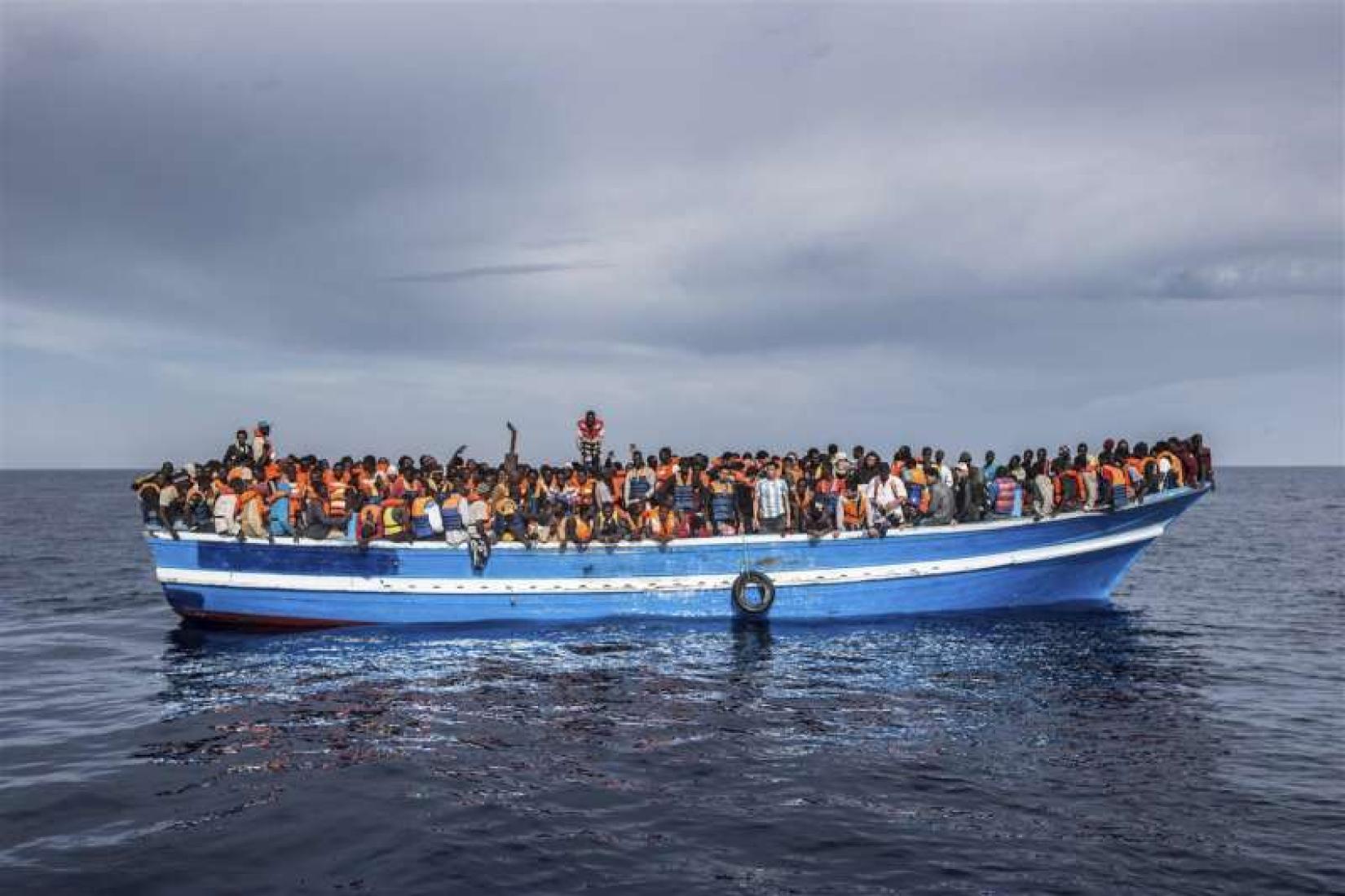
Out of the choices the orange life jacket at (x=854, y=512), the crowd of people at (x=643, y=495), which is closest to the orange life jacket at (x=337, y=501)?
the crowd of people at (x=643, y=495)

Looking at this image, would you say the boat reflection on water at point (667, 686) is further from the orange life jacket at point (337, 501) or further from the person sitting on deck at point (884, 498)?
the orange life jacket at point (337, 501)

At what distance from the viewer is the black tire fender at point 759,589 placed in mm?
21438

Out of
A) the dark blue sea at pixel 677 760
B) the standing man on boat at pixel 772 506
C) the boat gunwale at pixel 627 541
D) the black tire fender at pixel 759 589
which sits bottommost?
the dark blue sea at pixel 677 760

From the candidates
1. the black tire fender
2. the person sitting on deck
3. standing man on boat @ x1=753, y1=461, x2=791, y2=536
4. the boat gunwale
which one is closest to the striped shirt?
standing man on boat @ x1=753, y1=461, x2=791, y2=536

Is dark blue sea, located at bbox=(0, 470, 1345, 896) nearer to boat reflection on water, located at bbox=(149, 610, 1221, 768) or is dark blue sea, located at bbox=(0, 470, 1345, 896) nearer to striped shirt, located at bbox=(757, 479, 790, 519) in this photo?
boat reflection on water, located at bbox=(149, 610, 1221, 768)

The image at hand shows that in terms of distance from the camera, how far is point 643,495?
23156 mm

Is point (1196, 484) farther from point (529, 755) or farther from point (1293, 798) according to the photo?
point (529, 755)

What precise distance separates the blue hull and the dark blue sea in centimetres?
71

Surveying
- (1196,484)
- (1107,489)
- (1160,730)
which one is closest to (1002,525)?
(1107,489)

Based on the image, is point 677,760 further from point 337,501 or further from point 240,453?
point 240,453

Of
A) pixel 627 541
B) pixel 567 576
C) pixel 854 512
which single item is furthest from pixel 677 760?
pixel 854 512

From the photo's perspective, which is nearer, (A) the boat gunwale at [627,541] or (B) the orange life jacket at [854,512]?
(A) the boat gunwale at [627,541]

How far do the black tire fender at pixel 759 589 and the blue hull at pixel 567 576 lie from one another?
0.23 metres

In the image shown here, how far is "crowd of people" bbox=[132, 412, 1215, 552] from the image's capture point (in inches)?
840
